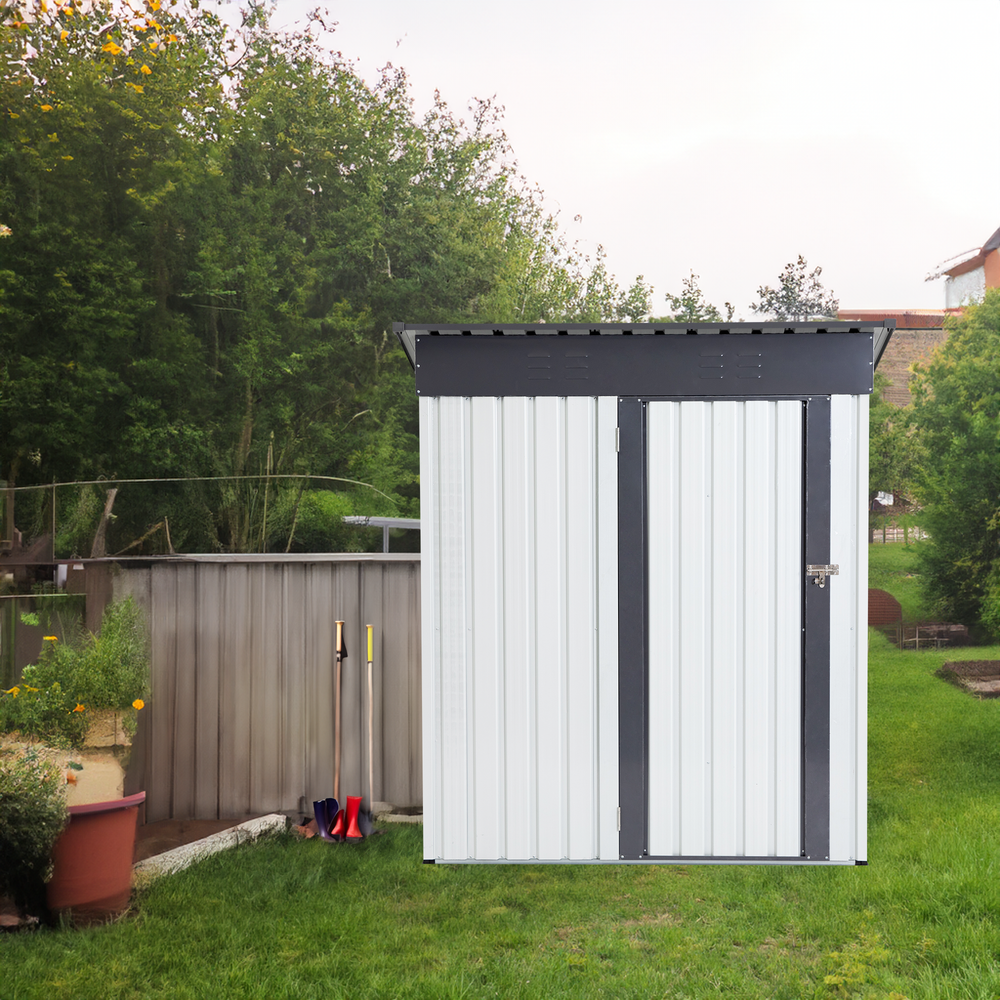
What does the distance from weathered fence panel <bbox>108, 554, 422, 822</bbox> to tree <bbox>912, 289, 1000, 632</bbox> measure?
851cm

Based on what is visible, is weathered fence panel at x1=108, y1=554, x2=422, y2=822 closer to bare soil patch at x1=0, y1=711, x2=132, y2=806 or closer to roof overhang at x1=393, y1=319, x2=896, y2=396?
bare soil patch at x1=0, y1=711, x2=132, y2=806

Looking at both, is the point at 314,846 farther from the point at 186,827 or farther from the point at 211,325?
the point at 211,325

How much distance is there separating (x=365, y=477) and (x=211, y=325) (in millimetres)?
3405

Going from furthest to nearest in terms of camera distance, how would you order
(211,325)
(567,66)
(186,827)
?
(567,66) → (211,325) → (186,827)

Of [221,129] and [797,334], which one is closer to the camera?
[797,334]

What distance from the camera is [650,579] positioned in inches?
127

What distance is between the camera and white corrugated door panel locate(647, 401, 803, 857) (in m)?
3.21

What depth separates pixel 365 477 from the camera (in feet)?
40.8

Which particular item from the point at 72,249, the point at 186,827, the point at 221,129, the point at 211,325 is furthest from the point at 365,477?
the point at 186,827

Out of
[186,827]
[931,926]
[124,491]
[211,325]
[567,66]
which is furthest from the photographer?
[567,66]

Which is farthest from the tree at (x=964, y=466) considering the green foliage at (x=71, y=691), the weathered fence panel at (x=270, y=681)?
the green foliage at (x=71, y=691)

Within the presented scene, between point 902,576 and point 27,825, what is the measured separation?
11.7 metres

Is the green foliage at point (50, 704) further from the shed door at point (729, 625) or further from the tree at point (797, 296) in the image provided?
the tree at point (797, 296)

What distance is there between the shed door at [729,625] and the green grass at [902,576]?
8300 mm
